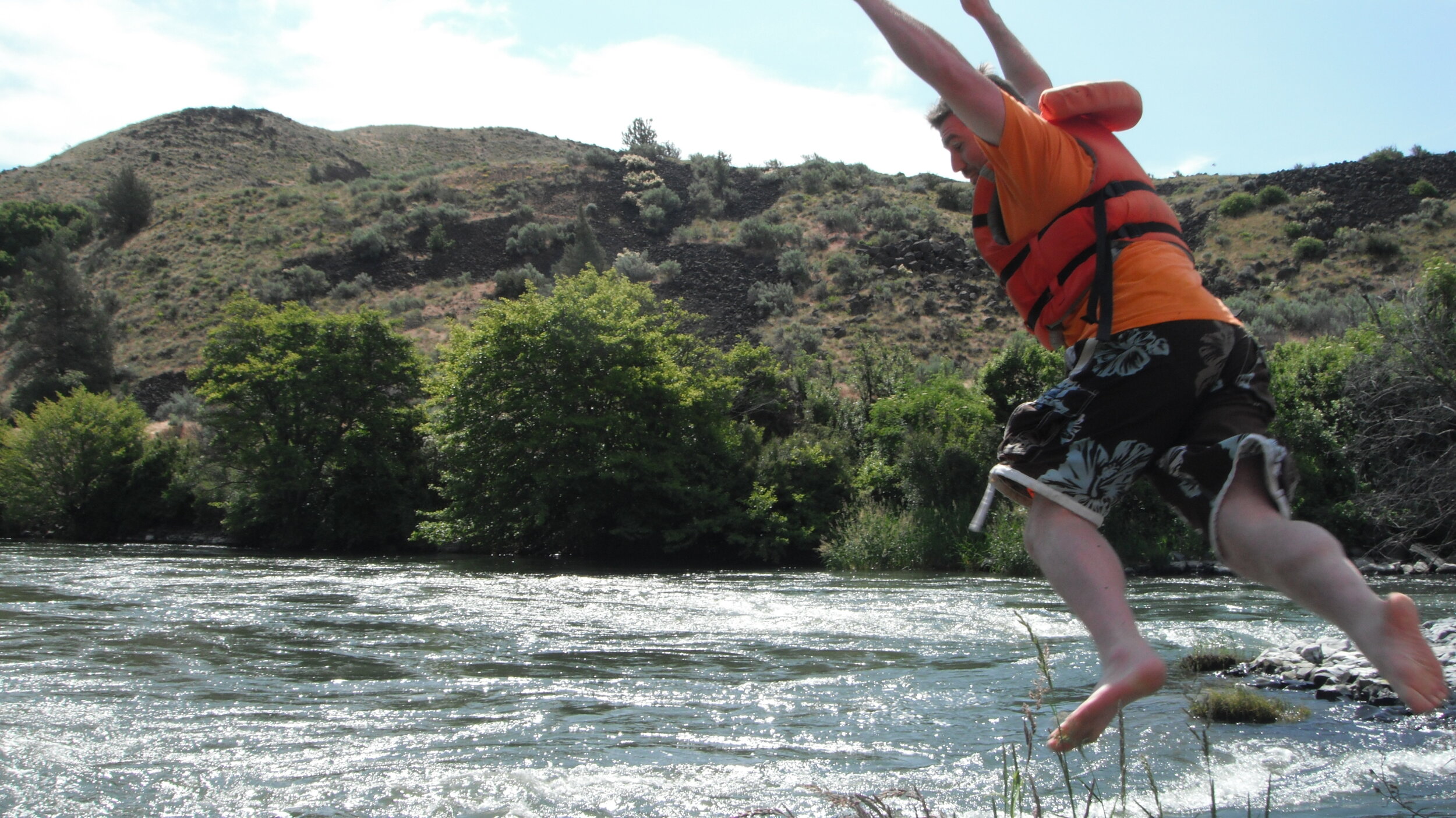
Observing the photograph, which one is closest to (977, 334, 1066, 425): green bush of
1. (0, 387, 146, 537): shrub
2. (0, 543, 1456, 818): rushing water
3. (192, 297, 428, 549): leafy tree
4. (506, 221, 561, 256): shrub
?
(0, 543, 1456, 818): rushing water

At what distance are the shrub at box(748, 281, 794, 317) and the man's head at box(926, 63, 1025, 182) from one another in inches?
1723

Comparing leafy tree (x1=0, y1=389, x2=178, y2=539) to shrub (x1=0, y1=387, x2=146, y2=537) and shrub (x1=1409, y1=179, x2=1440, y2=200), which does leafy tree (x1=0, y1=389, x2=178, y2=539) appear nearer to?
shrub (x1=0, y1=387, x2=146, y2=537)

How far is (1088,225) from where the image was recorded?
217cm

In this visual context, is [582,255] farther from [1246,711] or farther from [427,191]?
[1246,711]

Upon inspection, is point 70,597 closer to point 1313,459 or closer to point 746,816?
point 746,816

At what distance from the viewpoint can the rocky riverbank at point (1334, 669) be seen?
7.74 m

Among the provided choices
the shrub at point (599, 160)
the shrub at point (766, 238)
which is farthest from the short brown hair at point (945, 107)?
the shrub at point (599, 160)

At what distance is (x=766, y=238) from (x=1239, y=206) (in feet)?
75.9

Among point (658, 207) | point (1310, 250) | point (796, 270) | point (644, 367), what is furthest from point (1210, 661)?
point (658, 207)

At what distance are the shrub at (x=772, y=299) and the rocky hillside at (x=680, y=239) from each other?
0.12m

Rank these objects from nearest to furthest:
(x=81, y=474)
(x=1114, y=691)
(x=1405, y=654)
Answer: (x=1405, y=654), (x=1114, y=691), (x=81, y=474)

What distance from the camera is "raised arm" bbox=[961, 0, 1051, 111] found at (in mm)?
2609

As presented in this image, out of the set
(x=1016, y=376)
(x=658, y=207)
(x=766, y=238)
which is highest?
(x=658, y=207)

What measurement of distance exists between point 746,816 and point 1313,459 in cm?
2128
